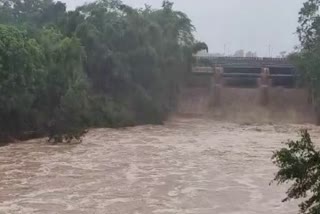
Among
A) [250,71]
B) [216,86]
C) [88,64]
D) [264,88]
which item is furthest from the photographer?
[250,71]

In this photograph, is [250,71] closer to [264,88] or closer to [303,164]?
[264,88]

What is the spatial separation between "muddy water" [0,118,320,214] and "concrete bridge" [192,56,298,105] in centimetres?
1052

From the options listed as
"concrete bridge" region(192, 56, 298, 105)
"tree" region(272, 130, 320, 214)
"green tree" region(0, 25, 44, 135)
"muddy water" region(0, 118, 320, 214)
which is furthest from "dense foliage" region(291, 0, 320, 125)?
"tree" region(272, 130, 320, 214)

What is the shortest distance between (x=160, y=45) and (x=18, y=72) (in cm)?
1079

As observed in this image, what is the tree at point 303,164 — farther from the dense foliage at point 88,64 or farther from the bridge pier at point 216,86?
the bridge pier at point 216,86

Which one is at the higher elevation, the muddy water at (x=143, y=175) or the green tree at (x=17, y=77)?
the green tree at (x=17, y=77)

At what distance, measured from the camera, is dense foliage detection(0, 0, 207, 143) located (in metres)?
20.3

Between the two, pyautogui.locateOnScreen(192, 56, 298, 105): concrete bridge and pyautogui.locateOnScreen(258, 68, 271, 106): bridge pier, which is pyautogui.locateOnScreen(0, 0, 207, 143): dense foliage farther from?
pyautogui.locateOnScreen(258, 68, 271, 106): bridge pier

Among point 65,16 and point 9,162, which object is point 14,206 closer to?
point 9,162

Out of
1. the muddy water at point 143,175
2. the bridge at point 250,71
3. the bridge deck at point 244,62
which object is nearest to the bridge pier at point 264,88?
the bridge at point 250,71

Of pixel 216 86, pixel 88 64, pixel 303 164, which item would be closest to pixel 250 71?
pixel 216 86

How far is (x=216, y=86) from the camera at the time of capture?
3462cm

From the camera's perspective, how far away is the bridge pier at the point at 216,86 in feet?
113

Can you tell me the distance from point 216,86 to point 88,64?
10.3 metres
